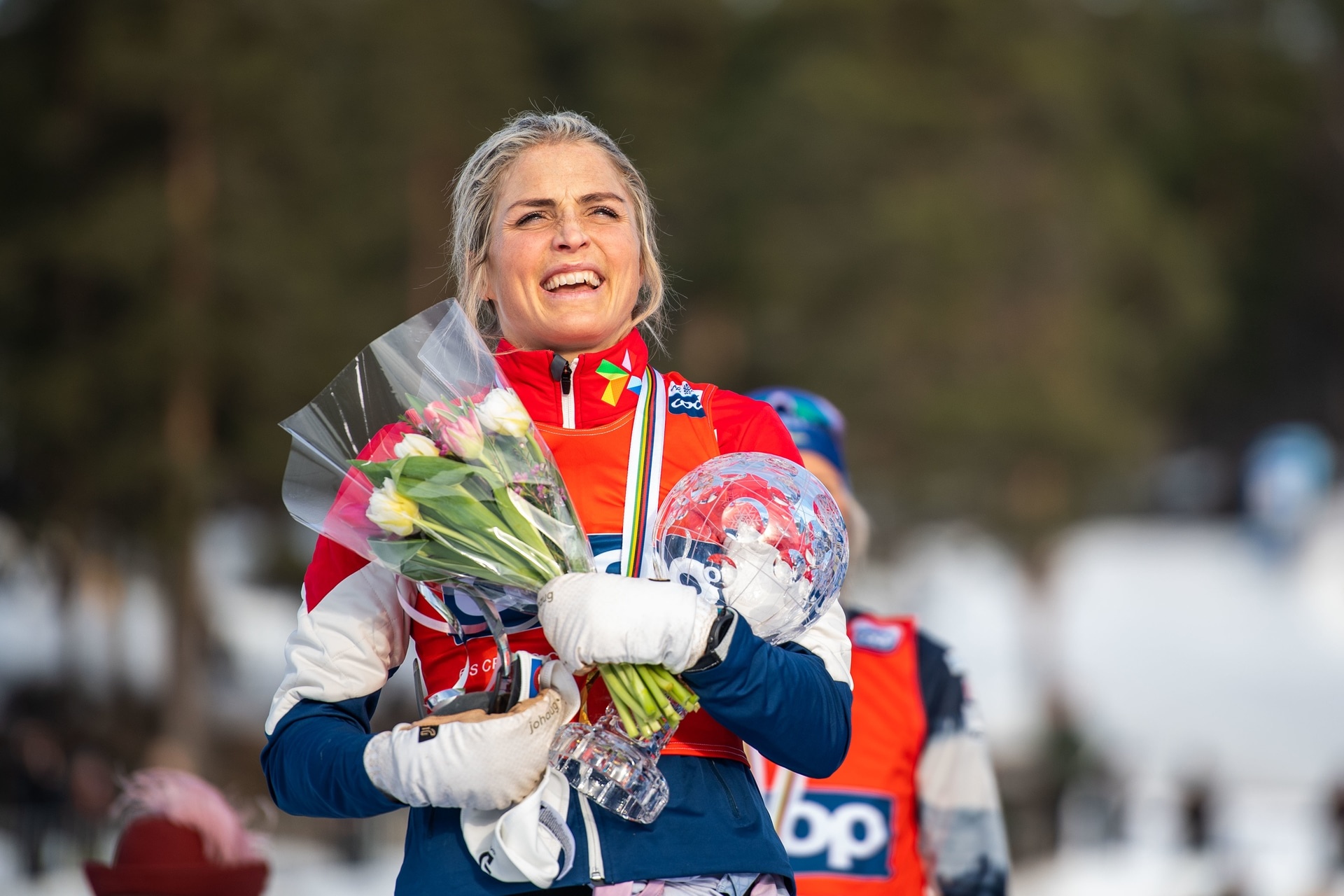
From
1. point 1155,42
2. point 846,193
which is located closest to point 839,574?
point 846,193

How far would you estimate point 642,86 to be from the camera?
26.7 m

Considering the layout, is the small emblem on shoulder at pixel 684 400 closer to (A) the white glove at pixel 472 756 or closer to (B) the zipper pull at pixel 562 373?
(B) the zipper pull at pixel 562 373

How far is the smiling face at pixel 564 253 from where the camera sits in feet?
7.23

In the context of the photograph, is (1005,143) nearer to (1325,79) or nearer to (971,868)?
(1325,79)

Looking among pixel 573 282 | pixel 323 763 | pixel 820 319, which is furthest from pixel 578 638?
pixel 820 319

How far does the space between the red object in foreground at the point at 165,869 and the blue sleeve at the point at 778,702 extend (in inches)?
52.3

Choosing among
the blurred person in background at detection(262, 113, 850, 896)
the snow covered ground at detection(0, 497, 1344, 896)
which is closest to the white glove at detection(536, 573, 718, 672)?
the blurred person in background at detection(262, 113, 850, 896)

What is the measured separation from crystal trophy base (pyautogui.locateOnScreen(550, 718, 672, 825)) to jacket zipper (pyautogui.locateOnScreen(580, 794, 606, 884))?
0.02m

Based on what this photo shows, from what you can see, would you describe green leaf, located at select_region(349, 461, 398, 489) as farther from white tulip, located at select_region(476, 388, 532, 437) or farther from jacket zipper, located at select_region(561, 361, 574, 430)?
jacket zipper, located at select_region(561, 361, 574, 430)

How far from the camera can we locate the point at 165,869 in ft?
9.28

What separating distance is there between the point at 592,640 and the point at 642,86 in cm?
2560

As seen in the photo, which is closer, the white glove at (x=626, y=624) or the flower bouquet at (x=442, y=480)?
the white glove at (x=626, y=624)

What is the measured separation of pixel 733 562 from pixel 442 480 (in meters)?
0.36

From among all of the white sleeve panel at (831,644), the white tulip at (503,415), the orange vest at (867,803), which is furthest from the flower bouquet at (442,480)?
the orange vest at (867,803)
